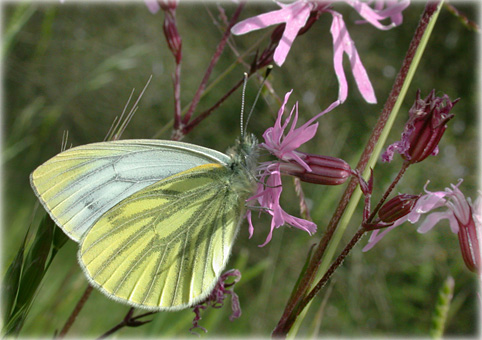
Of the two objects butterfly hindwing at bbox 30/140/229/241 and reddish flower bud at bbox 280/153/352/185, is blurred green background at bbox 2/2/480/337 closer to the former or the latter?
butterfly hindwing at bbox 30/140/229/241

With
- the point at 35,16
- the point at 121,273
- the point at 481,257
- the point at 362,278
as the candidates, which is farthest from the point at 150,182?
the point at 35,16

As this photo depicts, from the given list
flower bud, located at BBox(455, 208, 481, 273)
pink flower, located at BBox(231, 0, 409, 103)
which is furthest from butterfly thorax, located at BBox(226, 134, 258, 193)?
flower bud, located at BBox(455, 208, 481, 273)

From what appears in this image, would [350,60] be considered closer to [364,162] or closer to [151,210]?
[364,162]

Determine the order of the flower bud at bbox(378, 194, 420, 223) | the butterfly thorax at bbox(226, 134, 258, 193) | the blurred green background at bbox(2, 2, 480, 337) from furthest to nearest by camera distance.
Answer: the blurred green background at bbox(2, 2, 480, 337)
the butterfly thorax at bbox(226, 134, 258, 193)
the flower bud at bbox(378, 194, 420, 223)

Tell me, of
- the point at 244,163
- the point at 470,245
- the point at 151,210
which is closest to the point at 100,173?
the point at 151,210

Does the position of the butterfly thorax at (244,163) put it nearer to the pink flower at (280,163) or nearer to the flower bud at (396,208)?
the pink flower at (280,163)

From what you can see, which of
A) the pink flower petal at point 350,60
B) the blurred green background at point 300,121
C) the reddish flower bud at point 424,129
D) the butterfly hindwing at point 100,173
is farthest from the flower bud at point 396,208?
the blurred green background at point 300,121
